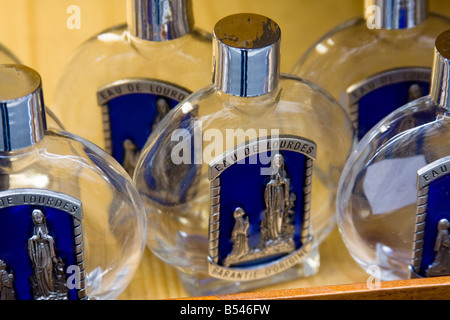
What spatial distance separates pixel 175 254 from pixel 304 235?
4.3 inches

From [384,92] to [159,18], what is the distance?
0.21 meters

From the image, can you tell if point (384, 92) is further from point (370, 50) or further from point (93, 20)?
point (93, 20)

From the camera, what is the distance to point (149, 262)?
836 millimetres

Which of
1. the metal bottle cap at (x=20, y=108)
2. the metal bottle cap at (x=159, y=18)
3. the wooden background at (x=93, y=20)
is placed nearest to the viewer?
the metal bottle cap at (x=20, y=108)

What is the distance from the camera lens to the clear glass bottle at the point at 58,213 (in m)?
0.68

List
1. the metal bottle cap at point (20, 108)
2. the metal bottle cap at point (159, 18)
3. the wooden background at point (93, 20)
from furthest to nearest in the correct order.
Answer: the wooden background at point (93, 20)
the metal bottle cap at point (159, 18)
the metal bottle cap at point (20, 108)

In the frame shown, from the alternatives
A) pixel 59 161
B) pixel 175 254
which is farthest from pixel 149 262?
pixel 59 161

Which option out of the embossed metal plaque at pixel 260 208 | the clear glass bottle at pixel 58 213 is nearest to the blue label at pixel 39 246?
the clear glass bottle at pixel 58 213

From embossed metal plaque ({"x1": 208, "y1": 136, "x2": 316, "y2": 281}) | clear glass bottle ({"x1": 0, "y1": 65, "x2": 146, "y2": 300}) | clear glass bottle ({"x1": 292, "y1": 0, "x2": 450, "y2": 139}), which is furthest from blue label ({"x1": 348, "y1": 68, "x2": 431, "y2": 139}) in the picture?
clear glass bottle ({"x1": 0, "y1": 65, "x2": 146, "y2": 300})

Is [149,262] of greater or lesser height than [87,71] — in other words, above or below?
below

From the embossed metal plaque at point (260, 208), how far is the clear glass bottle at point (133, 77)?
0.11 m

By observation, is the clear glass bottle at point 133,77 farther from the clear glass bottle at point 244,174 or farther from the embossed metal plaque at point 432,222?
the embossed metal plaque at point 432,222

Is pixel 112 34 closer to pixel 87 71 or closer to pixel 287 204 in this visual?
pixel 87 71

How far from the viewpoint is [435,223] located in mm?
757
